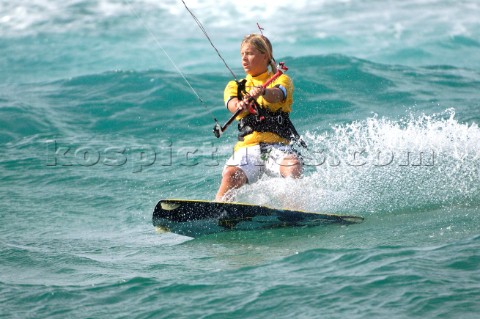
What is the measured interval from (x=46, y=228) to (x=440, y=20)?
18938 mm

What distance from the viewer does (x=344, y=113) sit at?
40.5 feet

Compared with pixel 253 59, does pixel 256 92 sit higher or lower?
lower

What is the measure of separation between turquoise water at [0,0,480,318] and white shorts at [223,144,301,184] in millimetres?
160

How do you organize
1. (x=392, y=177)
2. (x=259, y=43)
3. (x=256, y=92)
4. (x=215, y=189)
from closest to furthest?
1. (x=256, y=92)
2. (x=259, y=43)
3. (x=392, y=177)
4. (x=215, y=189)

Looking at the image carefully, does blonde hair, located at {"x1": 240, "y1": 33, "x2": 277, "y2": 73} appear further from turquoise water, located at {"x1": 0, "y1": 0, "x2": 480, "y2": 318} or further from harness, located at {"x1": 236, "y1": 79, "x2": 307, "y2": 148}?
turquoise water, located at {"x1": 0, "y1": 0, "x2": 480, "y2": 318}

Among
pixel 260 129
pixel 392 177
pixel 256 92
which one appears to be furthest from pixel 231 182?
pixel 392 177

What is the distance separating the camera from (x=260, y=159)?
21.7 feet

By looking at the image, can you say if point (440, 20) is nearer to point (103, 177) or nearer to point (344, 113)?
point (344, 113)

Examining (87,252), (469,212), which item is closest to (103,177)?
(87,252)

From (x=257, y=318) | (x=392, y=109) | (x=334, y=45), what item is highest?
(x=334, y=45)

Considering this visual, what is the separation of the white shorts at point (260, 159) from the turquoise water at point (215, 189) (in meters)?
0.16

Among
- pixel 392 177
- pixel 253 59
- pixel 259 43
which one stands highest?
pixel 259 43

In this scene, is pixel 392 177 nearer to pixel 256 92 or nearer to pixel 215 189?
pixel 256 92

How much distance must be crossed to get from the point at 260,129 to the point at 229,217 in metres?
0.95
